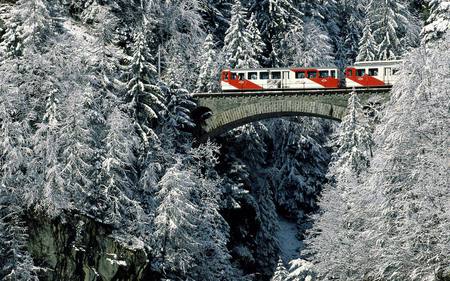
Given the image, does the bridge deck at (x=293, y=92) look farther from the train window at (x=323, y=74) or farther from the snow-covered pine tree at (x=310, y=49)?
the snow-covered pine tree at (x=310, y=49)

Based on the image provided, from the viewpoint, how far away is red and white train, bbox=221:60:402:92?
54875 mm

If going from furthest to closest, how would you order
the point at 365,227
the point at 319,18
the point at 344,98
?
the point at 319,18
the point at 344,98
the point at 365,227

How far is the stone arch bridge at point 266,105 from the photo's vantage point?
5403 cm

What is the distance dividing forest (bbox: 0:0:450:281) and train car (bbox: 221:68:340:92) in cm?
311

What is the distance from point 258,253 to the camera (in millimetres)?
59500

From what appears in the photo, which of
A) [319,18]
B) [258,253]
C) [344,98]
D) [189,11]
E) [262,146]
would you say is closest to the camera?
[344,98]

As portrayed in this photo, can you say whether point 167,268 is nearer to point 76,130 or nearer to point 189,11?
point 76,130

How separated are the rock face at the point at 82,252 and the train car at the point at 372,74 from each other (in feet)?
68.1

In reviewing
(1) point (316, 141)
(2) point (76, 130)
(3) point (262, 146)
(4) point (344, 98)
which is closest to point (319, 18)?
(1) point (316, 141)

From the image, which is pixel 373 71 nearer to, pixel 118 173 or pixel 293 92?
pixel 293 92

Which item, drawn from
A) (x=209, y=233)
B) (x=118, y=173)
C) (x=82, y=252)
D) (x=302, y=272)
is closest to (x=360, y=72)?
(x=209, y=233)

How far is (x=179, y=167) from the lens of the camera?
49375mm

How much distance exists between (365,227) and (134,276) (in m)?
13.7

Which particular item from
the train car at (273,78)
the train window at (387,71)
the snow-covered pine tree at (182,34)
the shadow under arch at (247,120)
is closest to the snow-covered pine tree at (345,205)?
the shadow under arch at (247,120)
